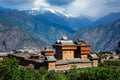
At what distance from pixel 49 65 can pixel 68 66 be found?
7.09 metres

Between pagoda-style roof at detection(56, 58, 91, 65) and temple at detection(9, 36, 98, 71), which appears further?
temple at detection(9, 36, 98, 71)

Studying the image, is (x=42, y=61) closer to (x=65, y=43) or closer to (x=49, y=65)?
(x=49, y=65)

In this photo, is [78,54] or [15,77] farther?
[78,54]

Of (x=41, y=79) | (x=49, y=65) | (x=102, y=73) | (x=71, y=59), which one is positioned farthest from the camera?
(x=71, y=59)

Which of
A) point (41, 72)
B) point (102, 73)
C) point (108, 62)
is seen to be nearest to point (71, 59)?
point (108, 62)

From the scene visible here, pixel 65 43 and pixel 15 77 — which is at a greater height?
pixel 65 43

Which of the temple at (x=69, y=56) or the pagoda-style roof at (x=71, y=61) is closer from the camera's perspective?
the pagoda-style roof at (x=71, y=61)

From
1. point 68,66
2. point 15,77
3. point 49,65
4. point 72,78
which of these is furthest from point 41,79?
point 68,66

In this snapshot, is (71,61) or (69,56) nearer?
(71,61)

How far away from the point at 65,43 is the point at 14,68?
39.9 metres

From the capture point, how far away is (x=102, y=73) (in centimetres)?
5516

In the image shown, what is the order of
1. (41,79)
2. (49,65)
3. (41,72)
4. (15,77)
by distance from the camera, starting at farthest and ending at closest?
(49,65)
(41,72)
(41,79)
(15,77)

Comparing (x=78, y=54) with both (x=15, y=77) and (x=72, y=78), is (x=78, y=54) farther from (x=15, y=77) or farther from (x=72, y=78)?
(x=15, y=77)

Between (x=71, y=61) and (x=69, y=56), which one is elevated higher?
(x=69, y=56)
